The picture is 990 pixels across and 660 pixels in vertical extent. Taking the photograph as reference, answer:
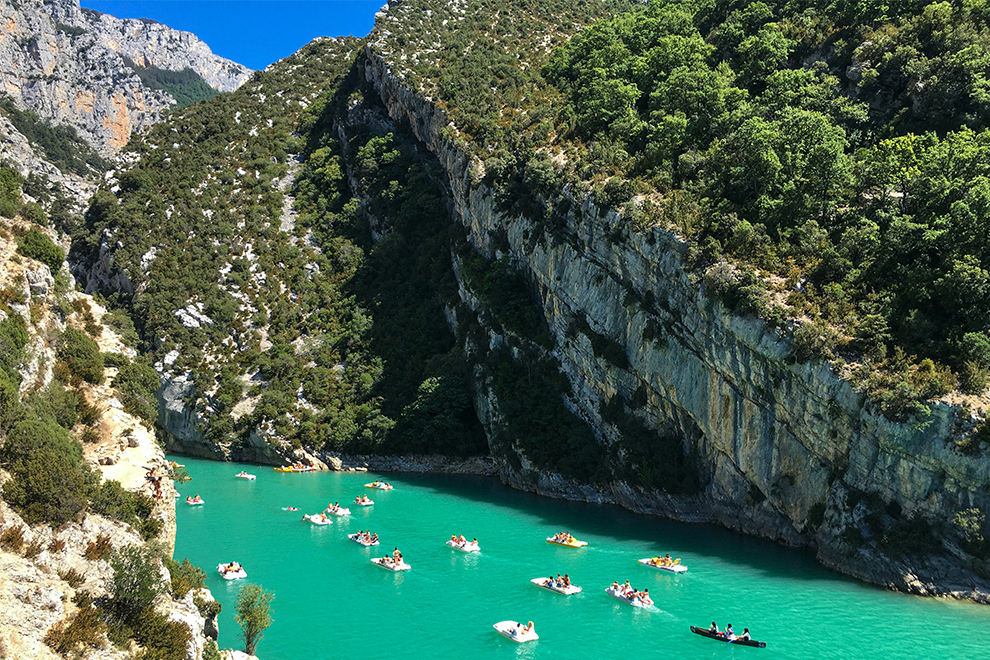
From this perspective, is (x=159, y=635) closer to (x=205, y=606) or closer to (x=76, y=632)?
(x=76, y=632)

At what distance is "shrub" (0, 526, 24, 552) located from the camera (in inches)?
787

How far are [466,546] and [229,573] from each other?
46.7ft

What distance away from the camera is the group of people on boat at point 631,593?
3594cm

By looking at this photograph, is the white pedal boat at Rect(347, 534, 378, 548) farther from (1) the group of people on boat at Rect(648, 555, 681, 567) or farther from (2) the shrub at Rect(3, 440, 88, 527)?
(2) the shrub at Rect(3, 440, 88, 527)

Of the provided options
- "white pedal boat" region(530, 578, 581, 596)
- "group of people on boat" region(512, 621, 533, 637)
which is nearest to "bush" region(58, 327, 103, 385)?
"group of people on boat" region(512, 621, 533, 637)

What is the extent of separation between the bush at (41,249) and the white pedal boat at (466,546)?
28908 millimetres

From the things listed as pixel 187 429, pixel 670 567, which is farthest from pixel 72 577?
pixel 187 429

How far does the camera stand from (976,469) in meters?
34.8

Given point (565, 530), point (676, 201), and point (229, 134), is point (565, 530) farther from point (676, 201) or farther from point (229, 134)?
point (229, 134)

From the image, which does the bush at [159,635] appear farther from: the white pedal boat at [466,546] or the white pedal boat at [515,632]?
the white pedal boat at [466,546]

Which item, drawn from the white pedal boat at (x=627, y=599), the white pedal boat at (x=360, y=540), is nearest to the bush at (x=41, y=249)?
the white pedal boat at (x=360, y=540)

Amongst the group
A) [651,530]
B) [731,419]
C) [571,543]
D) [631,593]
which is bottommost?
[631,593]

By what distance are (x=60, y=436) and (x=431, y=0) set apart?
4463 inches

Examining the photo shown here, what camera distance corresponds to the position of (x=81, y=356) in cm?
3547
